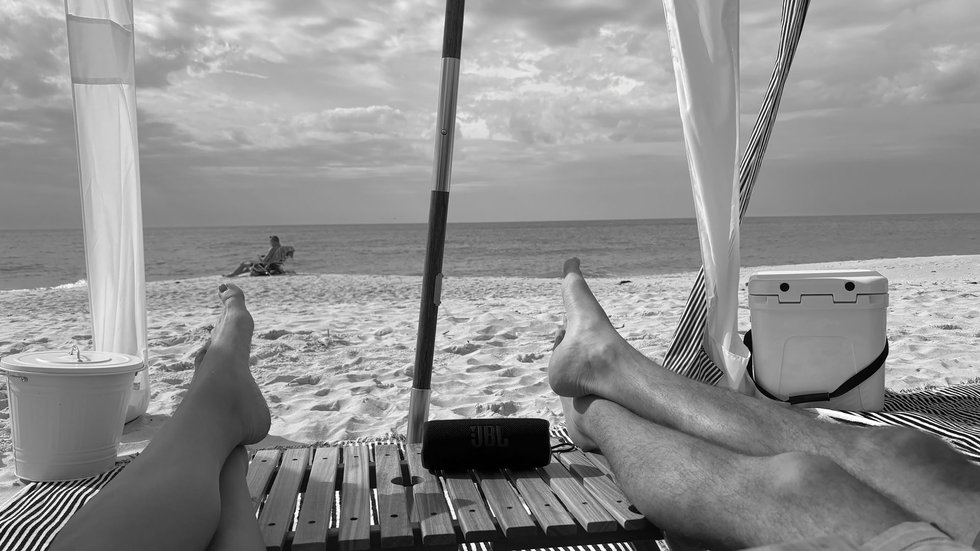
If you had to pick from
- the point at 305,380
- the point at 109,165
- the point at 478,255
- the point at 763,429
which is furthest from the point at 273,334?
the point at 478,255

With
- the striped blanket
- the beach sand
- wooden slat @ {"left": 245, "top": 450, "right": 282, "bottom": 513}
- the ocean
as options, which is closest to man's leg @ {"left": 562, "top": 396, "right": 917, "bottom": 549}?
wooden slat @ {"left": 245, "top": 450, "right": 282, "bottom": 513}

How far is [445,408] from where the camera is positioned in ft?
9.71

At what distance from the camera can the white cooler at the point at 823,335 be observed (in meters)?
2.61

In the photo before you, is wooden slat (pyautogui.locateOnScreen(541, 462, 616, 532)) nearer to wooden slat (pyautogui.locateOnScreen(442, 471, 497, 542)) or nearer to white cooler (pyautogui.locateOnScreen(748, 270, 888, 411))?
wooden slat (pyautogui.locateOnScreen(442, 471, 497, 542))

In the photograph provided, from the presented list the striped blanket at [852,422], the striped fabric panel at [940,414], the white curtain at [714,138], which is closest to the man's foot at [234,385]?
the striped blanket at [852,422]

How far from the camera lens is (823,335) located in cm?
265

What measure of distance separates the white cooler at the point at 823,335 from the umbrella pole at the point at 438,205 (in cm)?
128

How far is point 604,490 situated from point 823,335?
60.2 inches

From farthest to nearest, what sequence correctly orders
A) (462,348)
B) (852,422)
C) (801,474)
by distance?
(462,348) < (852,422) < (801,474)

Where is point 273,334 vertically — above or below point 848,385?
below

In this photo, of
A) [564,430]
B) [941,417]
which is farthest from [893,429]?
[941,417]

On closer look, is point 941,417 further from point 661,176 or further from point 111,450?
point 661,176

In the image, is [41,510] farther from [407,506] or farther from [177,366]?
[177,366]

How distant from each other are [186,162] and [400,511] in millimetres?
24955
